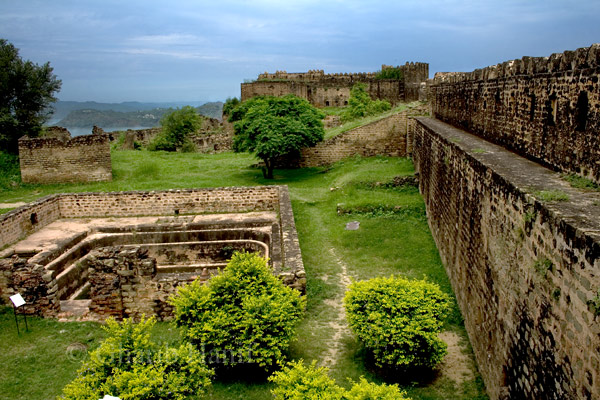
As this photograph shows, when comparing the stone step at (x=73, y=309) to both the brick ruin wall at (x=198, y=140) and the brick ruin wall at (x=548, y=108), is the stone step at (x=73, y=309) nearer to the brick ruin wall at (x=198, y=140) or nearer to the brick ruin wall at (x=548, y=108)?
the brick ruin wall at (x=548, y=108)

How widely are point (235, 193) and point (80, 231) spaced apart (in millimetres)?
4519

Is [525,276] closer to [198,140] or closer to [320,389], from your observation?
[320,389]

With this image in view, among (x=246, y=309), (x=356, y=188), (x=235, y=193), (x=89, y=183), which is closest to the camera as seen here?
(x=246, y=309)

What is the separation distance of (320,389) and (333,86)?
141ft

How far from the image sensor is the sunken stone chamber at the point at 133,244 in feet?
28.9

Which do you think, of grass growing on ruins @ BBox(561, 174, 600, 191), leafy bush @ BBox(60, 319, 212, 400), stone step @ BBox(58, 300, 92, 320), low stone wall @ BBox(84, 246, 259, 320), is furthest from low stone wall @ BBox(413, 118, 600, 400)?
stone step @ BBox(58, 300, 92, 320)

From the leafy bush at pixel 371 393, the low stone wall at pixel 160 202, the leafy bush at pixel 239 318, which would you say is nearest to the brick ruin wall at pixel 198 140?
the low stone wall at pixel 160 202

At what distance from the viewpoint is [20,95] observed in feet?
80.7

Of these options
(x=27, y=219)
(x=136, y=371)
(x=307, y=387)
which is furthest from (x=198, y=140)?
(x=307, y=387)

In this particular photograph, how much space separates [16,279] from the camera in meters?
8.90

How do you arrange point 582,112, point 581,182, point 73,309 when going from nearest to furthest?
1. point 581,182
2. point 582,112
3. point 73,309

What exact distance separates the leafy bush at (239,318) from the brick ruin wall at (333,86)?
3739 cm

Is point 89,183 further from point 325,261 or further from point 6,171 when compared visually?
point 325,261

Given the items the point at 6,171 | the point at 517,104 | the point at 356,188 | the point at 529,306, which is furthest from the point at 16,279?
the point at 6,171
